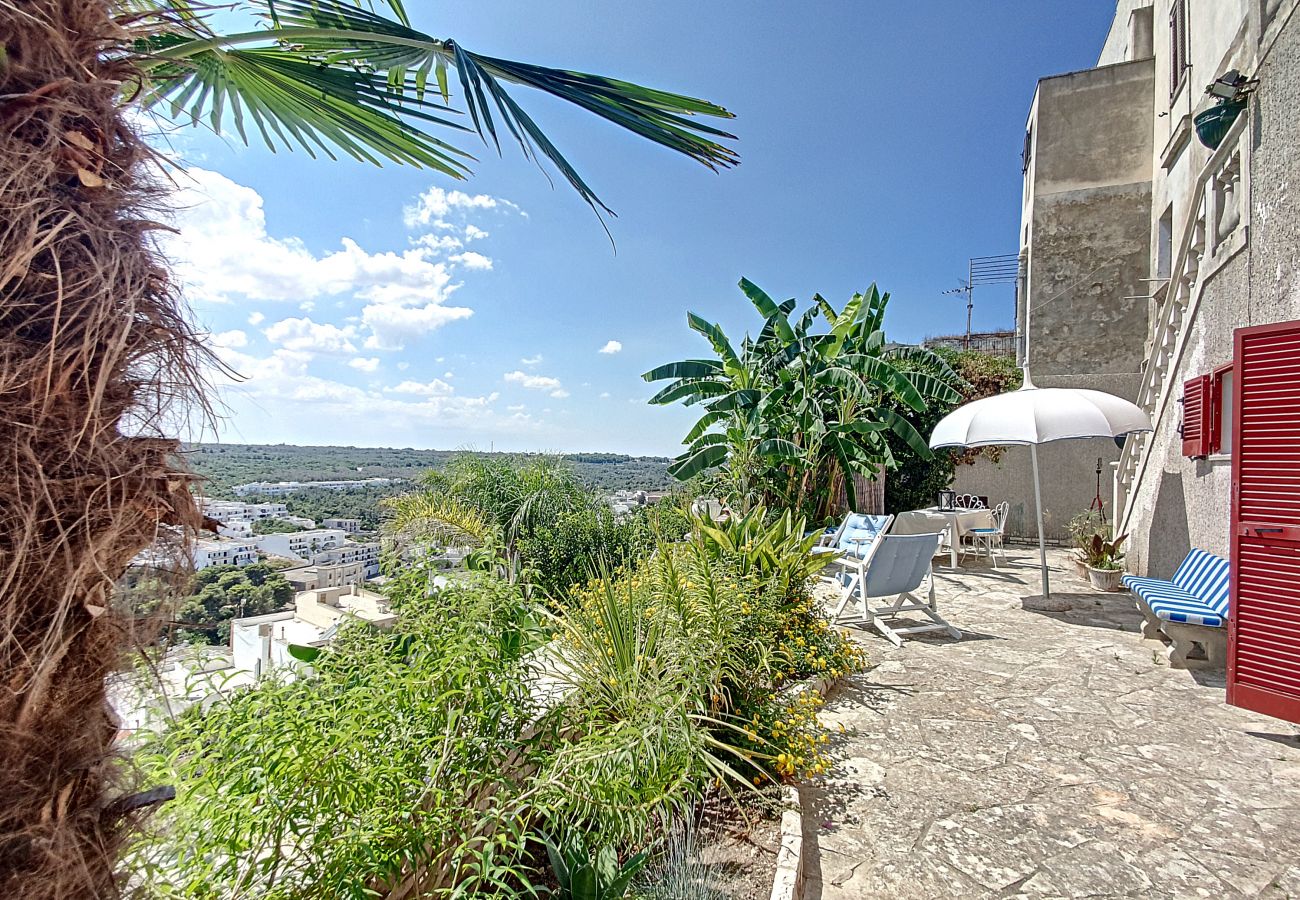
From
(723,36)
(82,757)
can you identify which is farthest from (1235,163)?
(82,757)

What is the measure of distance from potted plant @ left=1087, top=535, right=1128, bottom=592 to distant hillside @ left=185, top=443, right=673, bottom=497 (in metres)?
6.22

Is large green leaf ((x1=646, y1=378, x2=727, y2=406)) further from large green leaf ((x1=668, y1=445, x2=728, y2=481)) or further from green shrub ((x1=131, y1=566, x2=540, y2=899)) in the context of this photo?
green shrub ((x1=131, y1=566, x2=540, y2=899))

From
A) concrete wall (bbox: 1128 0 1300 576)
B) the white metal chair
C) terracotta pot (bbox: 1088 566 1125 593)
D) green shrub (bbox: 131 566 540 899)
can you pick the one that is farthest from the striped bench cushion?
green shrub (bbox: 131 566 540 899)

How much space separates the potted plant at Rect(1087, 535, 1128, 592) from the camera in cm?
779

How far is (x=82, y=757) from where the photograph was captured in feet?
2.97

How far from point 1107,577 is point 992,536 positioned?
86.9 inches

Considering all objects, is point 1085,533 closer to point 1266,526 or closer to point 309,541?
point 1266,526

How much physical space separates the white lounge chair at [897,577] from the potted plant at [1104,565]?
12.1ft

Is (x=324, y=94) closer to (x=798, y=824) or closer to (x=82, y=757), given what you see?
(x=82, y=757)

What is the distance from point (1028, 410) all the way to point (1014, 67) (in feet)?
35.4

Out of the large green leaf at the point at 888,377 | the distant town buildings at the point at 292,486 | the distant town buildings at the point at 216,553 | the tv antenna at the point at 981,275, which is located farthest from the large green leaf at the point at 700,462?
the tv antenna at the point at 981,275

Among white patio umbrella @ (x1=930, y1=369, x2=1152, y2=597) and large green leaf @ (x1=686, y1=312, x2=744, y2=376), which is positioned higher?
large green leaf @ (x1=686, y1=312, x2=744, y2=376)

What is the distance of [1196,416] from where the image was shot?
5.84 meters

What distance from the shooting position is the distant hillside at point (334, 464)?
1.14 m
